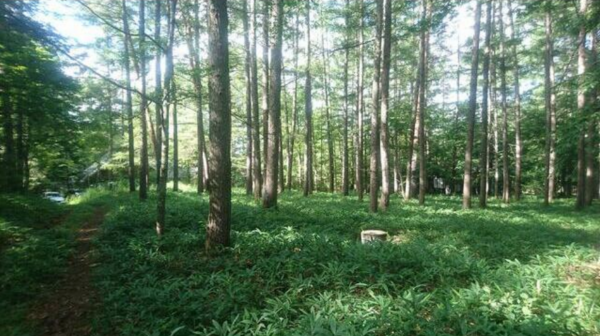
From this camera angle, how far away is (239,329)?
12.7 ft

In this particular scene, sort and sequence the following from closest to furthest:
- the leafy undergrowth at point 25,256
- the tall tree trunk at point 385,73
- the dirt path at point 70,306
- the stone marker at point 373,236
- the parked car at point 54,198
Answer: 1. the dirt path at point 70,306
2. the leafy undergrowth at point 25,256
3. the stone marker at point 373,236
4. the tall tree trunk at point 385,73
5. the parked car at point 54,198

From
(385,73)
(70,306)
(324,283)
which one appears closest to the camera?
(324,283)

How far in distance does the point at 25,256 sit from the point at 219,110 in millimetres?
4984

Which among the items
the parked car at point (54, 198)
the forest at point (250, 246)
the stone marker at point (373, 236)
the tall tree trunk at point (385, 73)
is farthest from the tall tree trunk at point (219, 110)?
the parked car at point (54, 198)

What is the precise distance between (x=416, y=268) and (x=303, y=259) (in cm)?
192

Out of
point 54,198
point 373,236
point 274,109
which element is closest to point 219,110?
point 373,236

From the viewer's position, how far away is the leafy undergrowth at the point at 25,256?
5.01m

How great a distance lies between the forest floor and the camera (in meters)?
3.72

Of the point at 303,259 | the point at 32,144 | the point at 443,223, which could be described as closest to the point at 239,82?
the point at 32,144

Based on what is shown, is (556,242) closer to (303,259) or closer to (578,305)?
(578,305)

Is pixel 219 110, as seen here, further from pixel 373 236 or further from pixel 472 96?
pixel 472 96

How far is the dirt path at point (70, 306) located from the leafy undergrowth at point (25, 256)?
6.2 inches

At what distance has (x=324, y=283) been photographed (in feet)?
16.6

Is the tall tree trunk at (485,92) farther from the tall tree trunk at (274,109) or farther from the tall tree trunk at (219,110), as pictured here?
the tall tree trunk at (219,110)
